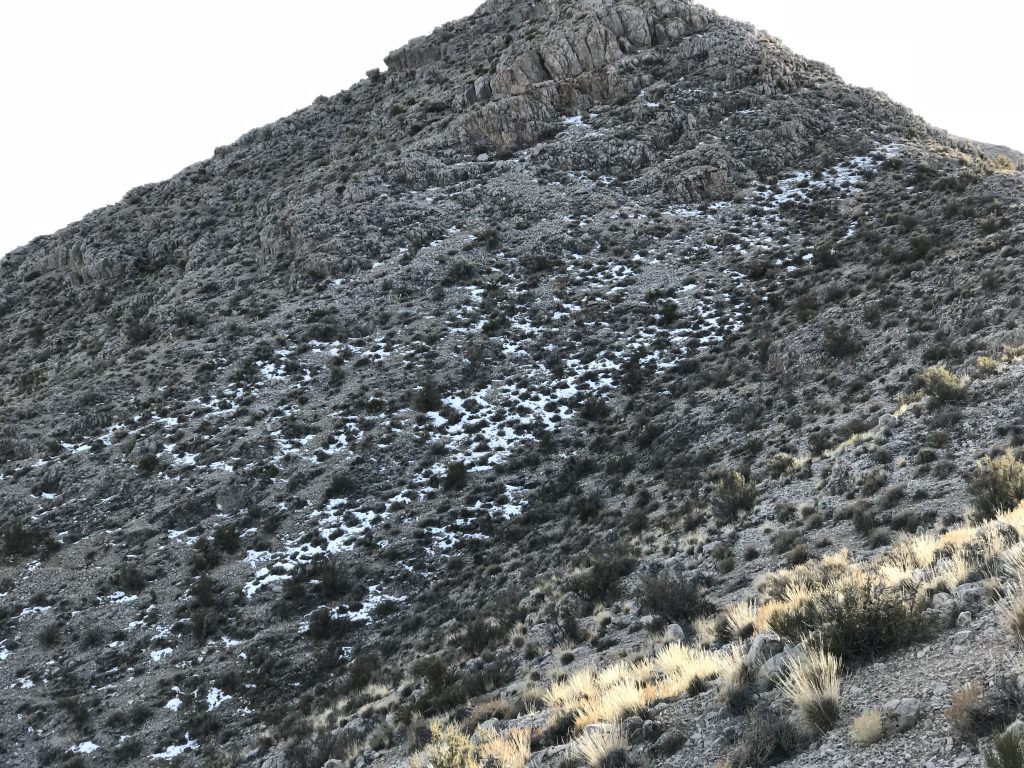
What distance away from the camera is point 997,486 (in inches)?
412

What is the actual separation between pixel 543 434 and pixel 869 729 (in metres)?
20.2

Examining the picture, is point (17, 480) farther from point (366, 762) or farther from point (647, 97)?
point (647, 97)

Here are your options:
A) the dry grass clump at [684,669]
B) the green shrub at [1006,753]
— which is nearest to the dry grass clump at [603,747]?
the dry grass clump at [684,669]

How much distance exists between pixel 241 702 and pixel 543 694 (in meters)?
10.2

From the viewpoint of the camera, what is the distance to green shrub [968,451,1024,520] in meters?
10.1

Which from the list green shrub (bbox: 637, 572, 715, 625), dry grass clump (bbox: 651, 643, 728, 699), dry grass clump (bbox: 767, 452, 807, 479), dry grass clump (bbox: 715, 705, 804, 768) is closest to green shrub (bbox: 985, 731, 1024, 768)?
dry grass clump (bbox: 715, 705, 804, 768)

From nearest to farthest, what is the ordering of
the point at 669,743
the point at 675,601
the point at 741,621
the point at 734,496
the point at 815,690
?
1. the point at 815,690
2. the point at 669,743
3. the point at 741,621
4. the point at 675,601
5. the point at 734,496

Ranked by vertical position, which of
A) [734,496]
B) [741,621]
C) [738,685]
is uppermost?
[738,685]

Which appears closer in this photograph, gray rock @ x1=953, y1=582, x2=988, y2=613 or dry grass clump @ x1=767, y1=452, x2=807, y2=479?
gray rock @ x1=953, y1=582, x2=988, y2=613

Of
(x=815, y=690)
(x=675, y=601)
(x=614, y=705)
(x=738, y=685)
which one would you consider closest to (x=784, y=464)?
(x=675, y=601)

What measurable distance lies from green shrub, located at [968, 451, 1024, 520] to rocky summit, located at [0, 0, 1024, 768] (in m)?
0.06

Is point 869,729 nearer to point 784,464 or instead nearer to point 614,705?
point 614,705

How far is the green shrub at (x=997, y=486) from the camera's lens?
10070mm

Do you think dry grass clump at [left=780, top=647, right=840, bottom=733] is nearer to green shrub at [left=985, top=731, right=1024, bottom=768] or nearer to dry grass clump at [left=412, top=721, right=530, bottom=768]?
green shrub at [left=985, top=731, right=1024, bottom=768]
